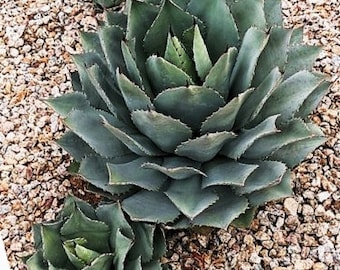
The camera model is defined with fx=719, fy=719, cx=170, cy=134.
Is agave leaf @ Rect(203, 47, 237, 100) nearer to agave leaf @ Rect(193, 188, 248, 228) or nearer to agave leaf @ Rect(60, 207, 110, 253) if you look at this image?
agave leaf @ Rect(193, 188, 248, 228)

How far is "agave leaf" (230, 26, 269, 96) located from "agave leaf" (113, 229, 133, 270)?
1.60 feet

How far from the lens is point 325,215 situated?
7.12 feet

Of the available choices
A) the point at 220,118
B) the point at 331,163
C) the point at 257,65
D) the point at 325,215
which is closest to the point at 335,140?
the point at 331,163

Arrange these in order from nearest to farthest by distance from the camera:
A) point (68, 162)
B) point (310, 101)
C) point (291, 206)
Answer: point (310, 101), point (291, 206), point (68, 162)

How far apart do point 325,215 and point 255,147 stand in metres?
0.39

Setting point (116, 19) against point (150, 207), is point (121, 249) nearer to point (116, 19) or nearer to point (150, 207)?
point (150, 207)

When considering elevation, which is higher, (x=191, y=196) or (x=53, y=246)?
(x=191, y=196)

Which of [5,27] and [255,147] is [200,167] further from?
[5,27]

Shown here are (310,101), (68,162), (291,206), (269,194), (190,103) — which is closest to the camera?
(190,103)

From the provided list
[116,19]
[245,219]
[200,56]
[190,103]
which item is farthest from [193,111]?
[116,19]

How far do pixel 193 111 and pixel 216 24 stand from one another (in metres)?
0.29

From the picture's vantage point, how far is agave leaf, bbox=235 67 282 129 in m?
1.86

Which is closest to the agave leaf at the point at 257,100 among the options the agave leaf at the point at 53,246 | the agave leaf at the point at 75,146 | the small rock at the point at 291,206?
the small rock at the point at 291,206

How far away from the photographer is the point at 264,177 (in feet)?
6.20
